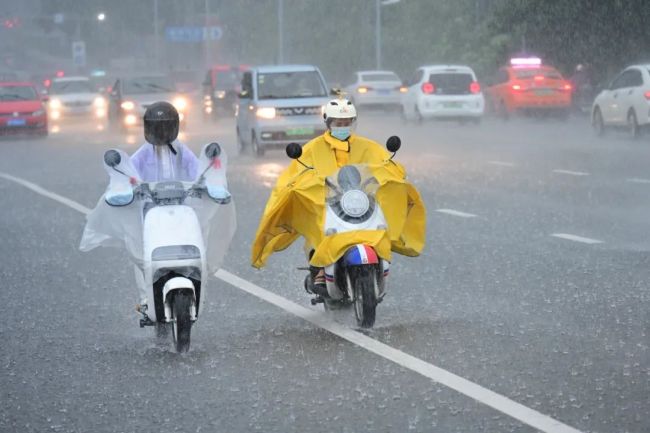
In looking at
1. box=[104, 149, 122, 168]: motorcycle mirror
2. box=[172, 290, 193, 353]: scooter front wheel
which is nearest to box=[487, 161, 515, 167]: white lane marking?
box=[104, 149, 122, 168]: motorcycle mirror

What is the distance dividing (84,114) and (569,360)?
46.0 meters

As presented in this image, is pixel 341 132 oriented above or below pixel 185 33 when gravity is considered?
above

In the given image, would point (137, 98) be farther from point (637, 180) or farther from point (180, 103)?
point (637, 180)

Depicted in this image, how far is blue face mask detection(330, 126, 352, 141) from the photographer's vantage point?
941 cm

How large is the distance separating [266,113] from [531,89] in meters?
15.2

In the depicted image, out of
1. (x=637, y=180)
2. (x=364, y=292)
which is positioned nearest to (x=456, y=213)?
(x=637, y=180)

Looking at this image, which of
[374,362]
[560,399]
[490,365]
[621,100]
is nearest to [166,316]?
[374,362]

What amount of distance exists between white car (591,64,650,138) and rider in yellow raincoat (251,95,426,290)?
21.6m

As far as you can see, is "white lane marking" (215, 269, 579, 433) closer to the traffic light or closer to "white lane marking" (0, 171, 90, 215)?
"white lane marking" (0, 171, 90, 215)

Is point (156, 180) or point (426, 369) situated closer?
point (426, 369)

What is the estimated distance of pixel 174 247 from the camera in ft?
27.0

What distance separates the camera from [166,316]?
8219mm

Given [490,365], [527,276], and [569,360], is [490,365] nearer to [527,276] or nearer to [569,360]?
[569,360]

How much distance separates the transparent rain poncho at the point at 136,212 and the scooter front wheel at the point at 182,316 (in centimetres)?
51
